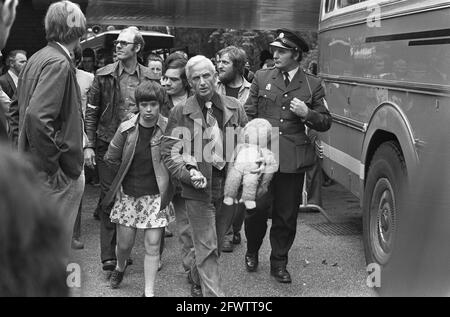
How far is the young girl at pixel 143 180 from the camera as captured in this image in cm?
511

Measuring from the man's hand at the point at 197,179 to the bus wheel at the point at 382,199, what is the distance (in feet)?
4.75

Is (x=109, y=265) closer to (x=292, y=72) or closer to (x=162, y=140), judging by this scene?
(x=162, y=140)

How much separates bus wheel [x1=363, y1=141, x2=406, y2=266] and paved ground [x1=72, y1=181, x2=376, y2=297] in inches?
12.7

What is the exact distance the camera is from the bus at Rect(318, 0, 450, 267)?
4574mm

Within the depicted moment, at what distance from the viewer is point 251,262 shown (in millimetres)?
5895

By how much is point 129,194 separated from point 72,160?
1.05 meters

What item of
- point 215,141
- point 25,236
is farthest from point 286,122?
point 25,236

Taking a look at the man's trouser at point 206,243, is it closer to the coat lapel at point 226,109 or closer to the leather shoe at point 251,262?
the coat lapel at point 226,109

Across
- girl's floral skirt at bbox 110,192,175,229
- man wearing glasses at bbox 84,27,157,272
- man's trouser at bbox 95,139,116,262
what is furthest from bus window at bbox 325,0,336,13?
girl's floral skirt at bbox 110,192,175,229

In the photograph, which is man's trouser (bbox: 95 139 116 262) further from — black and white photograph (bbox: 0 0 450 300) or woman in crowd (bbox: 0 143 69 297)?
woman in crowd (bbox: 0 143 69 297)

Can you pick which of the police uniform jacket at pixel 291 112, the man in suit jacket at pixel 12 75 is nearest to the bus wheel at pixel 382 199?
the police uniform jacket at pixel 291 112

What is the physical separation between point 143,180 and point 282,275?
52.4 inches

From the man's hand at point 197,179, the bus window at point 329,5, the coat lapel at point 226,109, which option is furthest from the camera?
the bus window at point 329,5
